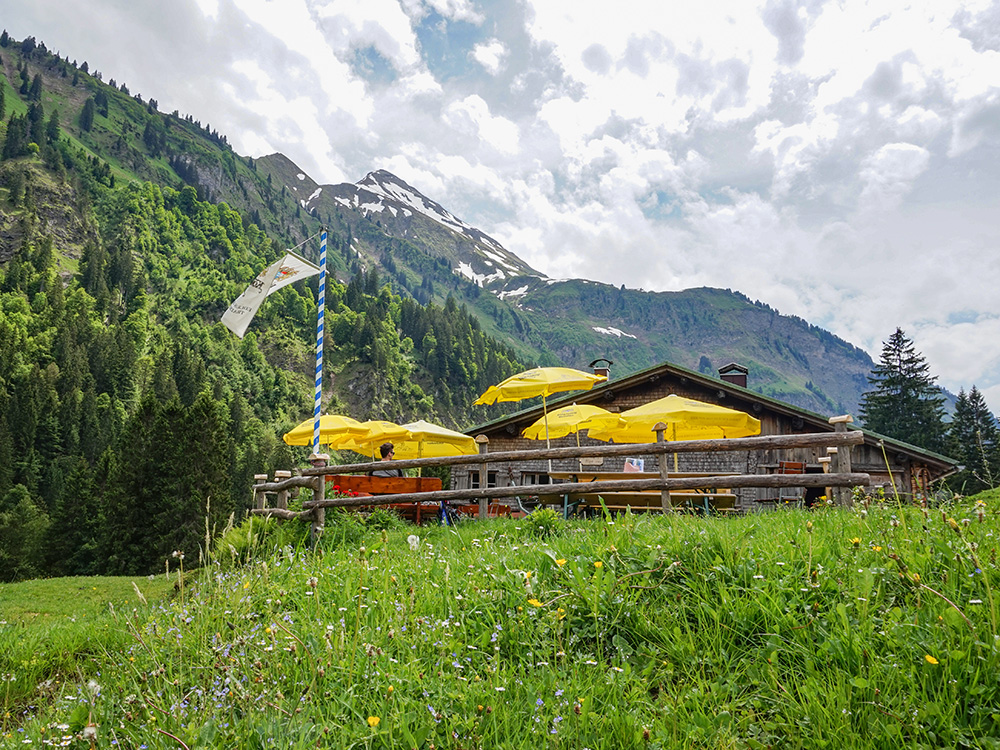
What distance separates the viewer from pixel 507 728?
2.59 metres

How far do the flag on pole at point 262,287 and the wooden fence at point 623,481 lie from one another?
349cm

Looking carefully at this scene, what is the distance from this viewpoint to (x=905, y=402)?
5138cm

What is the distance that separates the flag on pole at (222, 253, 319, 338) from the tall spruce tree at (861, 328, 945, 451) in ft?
164

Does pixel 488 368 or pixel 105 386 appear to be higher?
pixel 488 368

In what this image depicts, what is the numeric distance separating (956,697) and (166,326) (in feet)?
504

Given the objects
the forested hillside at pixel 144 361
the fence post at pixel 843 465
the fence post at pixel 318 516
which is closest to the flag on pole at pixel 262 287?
the fence post at pixel 318 516

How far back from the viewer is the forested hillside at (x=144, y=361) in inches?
1759

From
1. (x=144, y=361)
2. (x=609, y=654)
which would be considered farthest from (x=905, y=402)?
(x=144, y=361)

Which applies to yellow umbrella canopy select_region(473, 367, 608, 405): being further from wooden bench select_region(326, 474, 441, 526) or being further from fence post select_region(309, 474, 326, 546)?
fence post select_region(309, 474, 326, 546)

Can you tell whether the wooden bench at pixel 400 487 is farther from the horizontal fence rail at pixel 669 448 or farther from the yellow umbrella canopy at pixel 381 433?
the yellow umbrella canopy at pixel 381 433

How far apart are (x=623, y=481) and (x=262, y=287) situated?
28.2 feet

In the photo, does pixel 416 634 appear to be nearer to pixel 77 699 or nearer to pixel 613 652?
pixel 613 652

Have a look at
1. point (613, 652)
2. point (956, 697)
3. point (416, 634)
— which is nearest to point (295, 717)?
point (416, 634)

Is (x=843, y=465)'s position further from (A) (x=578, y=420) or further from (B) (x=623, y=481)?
(A) (x=578, y=420)
